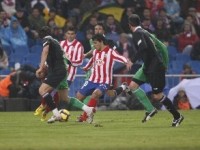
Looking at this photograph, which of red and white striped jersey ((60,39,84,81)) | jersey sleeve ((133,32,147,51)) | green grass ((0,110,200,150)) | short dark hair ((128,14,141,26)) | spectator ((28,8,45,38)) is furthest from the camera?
spectator ((28,8,45,38))

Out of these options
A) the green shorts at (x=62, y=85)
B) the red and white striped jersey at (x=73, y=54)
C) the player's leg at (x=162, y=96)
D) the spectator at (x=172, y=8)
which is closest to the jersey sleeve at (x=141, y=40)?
the player's leg at (x=162, y=96)

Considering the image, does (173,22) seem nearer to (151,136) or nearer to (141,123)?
(141,123)

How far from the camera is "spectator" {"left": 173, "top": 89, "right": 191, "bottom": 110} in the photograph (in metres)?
22.5

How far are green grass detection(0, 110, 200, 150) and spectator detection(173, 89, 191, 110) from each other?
406 centimetres

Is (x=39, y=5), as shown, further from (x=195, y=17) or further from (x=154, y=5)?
(x=195, y=17)

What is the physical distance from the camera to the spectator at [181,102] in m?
22.5

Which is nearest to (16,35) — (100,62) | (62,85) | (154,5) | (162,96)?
(154,5)

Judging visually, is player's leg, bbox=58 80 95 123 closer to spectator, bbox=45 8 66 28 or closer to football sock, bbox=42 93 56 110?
football sock, bbox=42 93 56 110

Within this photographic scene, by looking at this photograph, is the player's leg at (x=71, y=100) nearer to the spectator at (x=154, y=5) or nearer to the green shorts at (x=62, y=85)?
the green shorts at (x=62, y=85)

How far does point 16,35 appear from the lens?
80.2ft

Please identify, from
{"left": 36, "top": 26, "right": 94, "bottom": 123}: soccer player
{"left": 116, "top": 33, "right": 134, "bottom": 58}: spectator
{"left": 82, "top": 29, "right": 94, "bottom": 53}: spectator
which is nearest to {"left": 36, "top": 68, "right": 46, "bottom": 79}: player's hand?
{"left": 36, "top": 26, "right": 94, "bottom": 123}: soccer player

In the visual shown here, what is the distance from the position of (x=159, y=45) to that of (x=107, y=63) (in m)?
1.92

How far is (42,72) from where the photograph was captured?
1570 cm

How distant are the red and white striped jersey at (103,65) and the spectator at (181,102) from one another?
17.8 feet
